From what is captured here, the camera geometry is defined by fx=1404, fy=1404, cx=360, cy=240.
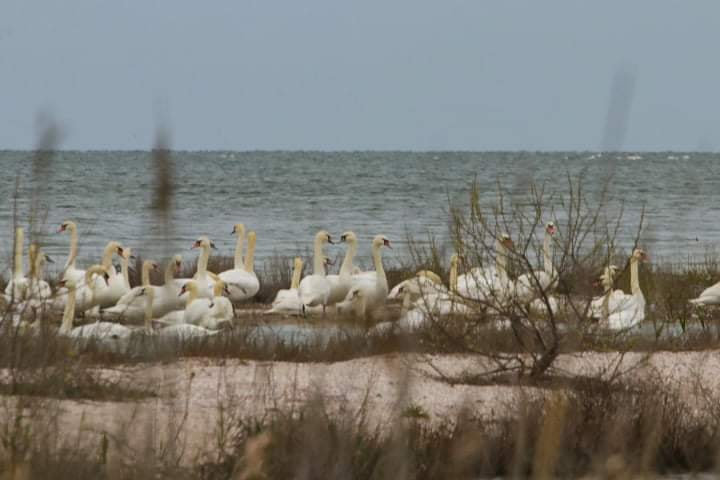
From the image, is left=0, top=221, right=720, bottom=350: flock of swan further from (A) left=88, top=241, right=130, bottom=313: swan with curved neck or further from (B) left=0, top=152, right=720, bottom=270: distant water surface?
(B) left=0, top=152, right=720, bottom=270: distant water surface

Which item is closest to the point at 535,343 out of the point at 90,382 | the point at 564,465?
the point at 564,465

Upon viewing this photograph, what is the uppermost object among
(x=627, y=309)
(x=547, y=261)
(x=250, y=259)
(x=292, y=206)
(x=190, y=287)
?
(x=292, y=206)

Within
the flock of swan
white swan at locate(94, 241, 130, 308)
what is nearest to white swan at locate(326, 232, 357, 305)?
the flock of swan

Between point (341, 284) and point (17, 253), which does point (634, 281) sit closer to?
point (341, 284)

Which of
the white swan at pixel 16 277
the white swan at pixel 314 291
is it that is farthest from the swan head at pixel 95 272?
the white swan at pixel 314 291

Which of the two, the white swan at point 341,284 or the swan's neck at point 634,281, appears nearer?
the swan's neck at point 634,281

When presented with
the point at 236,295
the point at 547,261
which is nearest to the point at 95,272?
the point at 236,295

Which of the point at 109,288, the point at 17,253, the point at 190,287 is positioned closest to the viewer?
the point at 17,253

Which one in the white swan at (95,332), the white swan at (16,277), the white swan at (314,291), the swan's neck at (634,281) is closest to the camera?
the white swan at (16,277)

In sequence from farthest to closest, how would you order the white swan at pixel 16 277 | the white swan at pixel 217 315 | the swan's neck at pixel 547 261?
the white swan at pixel 217 315, the swan's neck at pixel 547 261, the white swan at pixel 16 277

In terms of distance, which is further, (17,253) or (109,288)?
(109,288)

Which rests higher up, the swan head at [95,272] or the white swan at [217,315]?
the swan head at [95,272]

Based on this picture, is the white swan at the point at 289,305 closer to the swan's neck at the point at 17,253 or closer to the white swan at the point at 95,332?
the white swan at the point at 95,332

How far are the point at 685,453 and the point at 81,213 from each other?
32.2 metres
